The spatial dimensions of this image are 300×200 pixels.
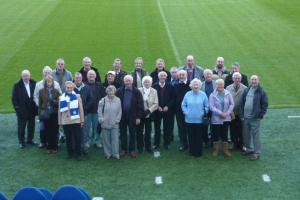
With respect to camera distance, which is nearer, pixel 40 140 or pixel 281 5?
pixel 40 140

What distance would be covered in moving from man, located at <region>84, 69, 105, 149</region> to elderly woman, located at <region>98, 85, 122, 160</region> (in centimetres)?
53

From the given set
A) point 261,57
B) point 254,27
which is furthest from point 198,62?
point 254,27

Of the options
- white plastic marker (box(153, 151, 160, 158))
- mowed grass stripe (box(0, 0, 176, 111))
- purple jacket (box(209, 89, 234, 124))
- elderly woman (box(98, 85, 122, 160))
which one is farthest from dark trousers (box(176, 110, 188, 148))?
mowed grass stripe (box(0, 0, 176, 111))

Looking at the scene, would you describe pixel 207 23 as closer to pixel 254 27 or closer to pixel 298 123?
pixel 254 27

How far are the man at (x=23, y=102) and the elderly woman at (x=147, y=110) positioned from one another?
8.75 feet

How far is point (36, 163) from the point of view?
12492 mm

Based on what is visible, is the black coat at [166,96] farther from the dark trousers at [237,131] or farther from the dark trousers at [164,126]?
the dark trousers at [237,131]

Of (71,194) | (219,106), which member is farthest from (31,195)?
(219,106)

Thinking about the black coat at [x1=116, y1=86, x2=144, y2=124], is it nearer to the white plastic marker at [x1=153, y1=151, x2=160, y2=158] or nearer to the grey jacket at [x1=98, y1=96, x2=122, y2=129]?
the grey jacket at [x1=98, y1=96, x2=122, y2=129]

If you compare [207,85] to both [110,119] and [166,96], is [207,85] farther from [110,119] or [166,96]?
[110,119]

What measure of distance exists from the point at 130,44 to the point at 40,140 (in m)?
11.9

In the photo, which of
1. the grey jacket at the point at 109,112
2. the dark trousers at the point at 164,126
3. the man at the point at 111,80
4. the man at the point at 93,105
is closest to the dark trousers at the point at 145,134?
the dark trousers at the point at 164,126

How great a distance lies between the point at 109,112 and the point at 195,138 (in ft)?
6.62

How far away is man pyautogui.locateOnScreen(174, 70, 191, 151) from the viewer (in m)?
13.0
